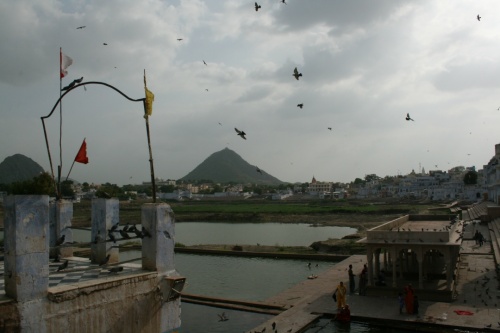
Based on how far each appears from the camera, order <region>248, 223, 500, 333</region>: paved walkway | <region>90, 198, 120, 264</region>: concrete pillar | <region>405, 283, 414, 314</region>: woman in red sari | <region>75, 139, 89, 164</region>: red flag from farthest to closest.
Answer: <region>405, 283, 414, 314</region>: woman in red sari → <region>248, 223, 500, 333</region>: paved walkway → <region>75, 139, 89, 164</region>: red flag → <region>90, 198, 120, 264</region>: concrete pillar

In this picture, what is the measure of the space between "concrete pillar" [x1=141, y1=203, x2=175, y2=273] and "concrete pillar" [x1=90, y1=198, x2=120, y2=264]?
1923mm

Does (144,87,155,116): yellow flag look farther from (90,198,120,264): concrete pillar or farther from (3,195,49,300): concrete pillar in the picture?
(3,195,49,300): concrete pillar

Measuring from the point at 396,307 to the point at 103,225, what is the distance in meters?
10.6

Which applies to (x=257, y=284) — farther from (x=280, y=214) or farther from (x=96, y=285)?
(x=280, y=214)

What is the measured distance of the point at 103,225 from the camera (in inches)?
337

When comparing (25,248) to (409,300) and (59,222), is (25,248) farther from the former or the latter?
(409,300)

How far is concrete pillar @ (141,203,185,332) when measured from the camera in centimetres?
679

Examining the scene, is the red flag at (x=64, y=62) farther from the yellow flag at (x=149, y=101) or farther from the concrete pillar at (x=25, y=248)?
the concrete pillar at (x=25, y=248)

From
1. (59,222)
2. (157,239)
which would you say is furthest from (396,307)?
(59,222)

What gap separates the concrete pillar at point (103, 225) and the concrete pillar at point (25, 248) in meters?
3.13

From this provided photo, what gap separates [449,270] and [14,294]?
14595 mm

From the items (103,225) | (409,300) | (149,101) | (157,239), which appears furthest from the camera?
(409,300)

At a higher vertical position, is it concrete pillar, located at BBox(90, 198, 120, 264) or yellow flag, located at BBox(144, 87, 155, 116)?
yellow flag, located at BBox(144, 87, 155, 116)

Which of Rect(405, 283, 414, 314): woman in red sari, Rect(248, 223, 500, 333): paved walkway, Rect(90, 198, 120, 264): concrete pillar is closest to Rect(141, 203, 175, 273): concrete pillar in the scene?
Rect(90, 198, 120, 264): concrete pillar
